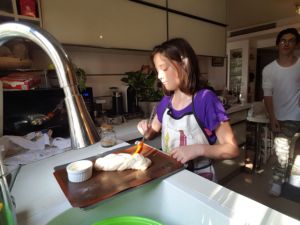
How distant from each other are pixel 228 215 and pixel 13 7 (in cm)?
140

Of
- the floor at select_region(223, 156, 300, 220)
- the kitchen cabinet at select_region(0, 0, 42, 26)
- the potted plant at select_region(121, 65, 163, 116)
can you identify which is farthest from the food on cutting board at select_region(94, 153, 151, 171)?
the floor at select_region(223, 156, 300, 220)

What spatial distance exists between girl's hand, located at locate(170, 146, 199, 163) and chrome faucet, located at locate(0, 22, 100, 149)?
495mm

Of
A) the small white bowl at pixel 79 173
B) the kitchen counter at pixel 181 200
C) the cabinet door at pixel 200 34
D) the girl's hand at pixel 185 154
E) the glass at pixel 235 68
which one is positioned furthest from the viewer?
the glass at pixel 235 68

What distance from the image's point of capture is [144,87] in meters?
1.72

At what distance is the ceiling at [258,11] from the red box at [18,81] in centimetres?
275

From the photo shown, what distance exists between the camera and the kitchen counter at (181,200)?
0.46m

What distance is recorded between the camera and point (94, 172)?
65cm

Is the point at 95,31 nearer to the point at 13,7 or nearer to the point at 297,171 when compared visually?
the point at 13,7

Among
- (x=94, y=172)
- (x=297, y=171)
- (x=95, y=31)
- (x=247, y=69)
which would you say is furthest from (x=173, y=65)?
(x=247, y=69)

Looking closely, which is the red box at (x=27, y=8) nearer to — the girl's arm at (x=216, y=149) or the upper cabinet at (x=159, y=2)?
the upper cabinet at (x=159, y=2)

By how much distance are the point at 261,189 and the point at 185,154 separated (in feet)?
5.32

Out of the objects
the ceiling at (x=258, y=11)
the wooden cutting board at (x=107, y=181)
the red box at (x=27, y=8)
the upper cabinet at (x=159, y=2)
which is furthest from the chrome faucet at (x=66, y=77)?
the ceiling at (x=258, y=11)

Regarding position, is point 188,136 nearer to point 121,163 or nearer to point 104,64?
point 121,163

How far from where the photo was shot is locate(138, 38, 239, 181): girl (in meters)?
0.86
